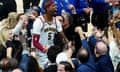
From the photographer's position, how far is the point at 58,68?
8.77 meters

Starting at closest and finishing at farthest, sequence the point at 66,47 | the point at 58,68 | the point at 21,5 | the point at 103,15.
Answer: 1. the point at 58,68
2. the point at 66,47
3. the point at 103,15
4. the point at 21,5

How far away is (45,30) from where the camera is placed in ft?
33.6

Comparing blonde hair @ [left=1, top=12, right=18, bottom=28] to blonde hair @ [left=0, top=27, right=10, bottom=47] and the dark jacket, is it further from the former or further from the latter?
the dark jacket

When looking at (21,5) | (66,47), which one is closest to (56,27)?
(66,47)

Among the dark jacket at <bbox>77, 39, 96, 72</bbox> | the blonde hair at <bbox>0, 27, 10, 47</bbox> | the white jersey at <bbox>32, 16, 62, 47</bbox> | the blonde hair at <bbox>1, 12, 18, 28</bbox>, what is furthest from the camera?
the blonde hair at <bbox>1, 12, 18, 28</bbox>

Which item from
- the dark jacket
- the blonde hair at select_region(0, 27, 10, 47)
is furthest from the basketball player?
the dark jacket

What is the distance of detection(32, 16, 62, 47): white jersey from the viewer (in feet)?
33.3

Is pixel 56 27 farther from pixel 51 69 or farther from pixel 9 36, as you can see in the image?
pixel 51 69

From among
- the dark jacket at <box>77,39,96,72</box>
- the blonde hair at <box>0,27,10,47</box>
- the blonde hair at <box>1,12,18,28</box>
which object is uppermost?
the blonde hair at <box>1,12,18,28</box>

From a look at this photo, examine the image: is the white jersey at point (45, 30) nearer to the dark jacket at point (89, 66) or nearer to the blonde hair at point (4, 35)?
the blonde hair at point (4, 35)

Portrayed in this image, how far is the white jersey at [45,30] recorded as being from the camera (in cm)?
1016

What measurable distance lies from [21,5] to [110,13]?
183 inches

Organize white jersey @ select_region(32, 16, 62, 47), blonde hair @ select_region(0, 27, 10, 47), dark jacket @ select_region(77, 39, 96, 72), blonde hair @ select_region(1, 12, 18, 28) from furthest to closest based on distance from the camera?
blonde hair @ select_region(1, 12, 18, 28) < blonde hair @ select_region(0, 27, 10, 47) < white jersey @ select_region(32, 16, 62, 47) < dark jacket @ select_region(77, 39, 96, 72)

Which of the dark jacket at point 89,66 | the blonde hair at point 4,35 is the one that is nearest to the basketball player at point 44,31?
the blonde hair at point 4,35
